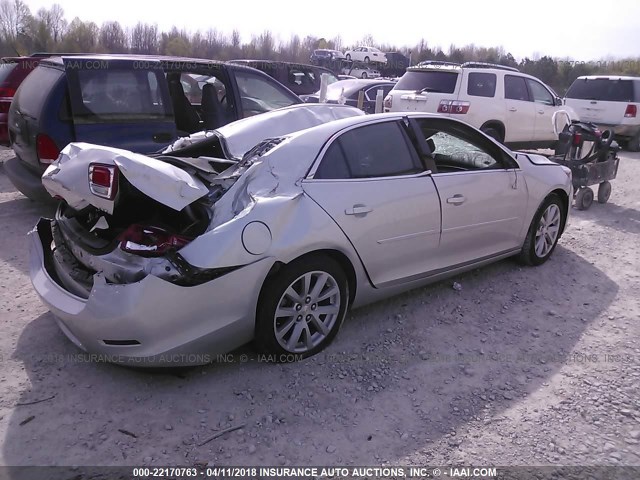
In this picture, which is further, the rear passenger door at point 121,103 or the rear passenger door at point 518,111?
the rear passenger door at point 518,111

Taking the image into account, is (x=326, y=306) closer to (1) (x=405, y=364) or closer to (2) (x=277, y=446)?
(1) (x=405, y=364)

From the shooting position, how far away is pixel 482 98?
9992 mm

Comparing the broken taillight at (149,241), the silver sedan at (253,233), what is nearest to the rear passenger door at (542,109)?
the silver sedan at (253,233)

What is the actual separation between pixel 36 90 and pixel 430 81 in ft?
23.0

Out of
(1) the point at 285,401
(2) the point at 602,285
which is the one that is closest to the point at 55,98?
(1) the point at 285,401

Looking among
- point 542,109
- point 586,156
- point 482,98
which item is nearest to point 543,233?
point 586,156

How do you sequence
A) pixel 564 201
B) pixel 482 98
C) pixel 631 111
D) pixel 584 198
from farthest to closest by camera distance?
pixel 631 111, pixel 482 98, pixel 584 198, pixel 564 201

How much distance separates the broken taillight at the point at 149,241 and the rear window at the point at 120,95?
302 centimetres

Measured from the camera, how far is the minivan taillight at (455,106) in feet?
32.0

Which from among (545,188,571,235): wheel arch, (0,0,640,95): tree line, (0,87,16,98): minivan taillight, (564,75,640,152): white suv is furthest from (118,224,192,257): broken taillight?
(0,0,640,95): tree line

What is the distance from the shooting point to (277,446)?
2.72m

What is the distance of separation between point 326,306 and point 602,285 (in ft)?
9.98

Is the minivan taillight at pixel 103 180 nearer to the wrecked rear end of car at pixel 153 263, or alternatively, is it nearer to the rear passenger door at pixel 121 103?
the wrecked rear end of car at pixel 153 263

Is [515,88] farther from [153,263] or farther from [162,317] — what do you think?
[162,317]
